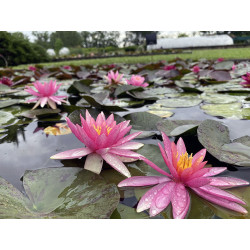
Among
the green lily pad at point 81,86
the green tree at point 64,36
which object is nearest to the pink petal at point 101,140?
the green lily pad at point 81,86

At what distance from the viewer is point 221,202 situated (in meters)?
0.53

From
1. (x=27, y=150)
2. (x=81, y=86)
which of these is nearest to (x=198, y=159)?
(x=27, y=150)

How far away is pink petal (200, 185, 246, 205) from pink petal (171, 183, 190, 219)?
0.05 meters

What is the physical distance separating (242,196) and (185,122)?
49 cm

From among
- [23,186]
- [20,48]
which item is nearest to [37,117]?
[23,186]

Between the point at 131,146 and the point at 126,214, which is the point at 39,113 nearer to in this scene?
the point at 131,146

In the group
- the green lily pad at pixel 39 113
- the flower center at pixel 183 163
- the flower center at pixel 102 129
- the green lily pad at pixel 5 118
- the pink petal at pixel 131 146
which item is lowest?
the green lily pad at pixel 5 118

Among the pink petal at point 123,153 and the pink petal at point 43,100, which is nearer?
the pink petal at point 123,153

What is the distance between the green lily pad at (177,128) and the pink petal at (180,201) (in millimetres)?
315

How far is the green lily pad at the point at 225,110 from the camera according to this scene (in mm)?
1276

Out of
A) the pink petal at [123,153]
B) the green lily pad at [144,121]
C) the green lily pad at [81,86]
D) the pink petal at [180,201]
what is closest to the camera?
the pink petal at [180,201]

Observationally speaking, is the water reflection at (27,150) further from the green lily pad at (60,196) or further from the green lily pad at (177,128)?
the green lily pad at (177,128)

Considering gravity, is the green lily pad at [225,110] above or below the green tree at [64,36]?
below

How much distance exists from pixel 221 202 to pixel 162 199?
141 millimetres
